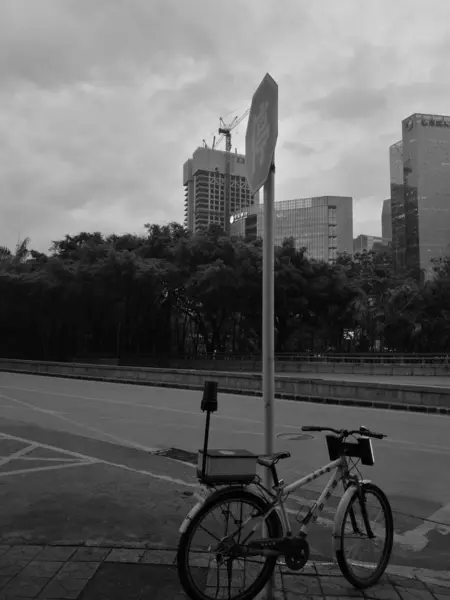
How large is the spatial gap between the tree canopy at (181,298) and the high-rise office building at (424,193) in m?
36.2

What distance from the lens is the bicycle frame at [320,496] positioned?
340cm

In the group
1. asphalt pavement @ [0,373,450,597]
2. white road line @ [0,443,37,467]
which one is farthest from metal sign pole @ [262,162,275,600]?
white road line @ [0,443,37,467]

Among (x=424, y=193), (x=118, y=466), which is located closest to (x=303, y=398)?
(x=118, y=466)

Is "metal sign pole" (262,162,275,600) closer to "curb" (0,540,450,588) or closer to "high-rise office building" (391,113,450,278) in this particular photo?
"curb" (0,540,450,588)

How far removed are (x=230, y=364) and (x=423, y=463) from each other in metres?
28.3

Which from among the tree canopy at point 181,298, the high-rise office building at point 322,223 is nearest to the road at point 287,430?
the tree canopy at point 181,298

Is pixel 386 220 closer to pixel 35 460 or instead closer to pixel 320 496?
pixel 35 460

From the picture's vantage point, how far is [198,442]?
9500mm

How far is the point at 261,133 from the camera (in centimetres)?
400

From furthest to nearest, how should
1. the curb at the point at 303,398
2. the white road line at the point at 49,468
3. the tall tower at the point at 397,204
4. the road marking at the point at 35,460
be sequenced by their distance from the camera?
the tall tower at the point at 397,204, the curb at the point at 303,398, the road marking at the point at 35,460, the white road line at the point at 49,468

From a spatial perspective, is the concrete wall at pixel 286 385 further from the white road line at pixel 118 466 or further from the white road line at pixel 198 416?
the white road line at pixel 118 466

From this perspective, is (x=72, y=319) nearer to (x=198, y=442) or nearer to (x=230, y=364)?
(x=230, y=364)

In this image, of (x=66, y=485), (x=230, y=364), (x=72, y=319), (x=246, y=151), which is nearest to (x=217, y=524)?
(x=246, y=151)

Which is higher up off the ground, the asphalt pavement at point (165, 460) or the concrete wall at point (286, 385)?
the concrete wall at point (286, 385)
